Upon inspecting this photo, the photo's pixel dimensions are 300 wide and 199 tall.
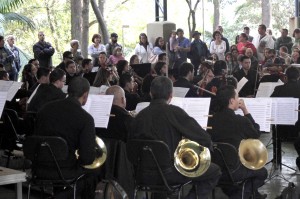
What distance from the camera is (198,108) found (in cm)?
709

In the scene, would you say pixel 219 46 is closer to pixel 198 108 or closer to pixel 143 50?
pixel 143 50

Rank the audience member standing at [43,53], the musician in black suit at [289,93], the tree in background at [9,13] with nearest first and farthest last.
→ the musician in black suit at [289,93]
the audience member standing at [43,53]
the tree in background at [9,13]

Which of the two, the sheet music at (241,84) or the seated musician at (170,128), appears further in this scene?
the sheet music at (241,84)

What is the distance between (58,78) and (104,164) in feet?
6.25

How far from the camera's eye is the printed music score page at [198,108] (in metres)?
7.02

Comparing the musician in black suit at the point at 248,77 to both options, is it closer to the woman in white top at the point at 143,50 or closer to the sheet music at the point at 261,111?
the sheet music at the point at 261,111

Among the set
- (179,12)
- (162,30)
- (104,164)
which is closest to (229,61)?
(162,30)

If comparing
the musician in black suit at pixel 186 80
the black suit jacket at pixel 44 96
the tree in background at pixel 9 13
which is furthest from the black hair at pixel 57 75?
the tree in background at pixel 9 13

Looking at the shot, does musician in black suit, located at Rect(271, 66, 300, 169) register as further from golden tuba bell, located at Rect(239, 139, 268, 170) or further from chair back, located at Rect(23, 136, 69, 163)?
chair back, located at Rect(23, 136, 69, 163)

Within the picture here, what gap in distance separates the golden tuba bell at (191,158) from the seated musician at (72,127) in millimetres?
818

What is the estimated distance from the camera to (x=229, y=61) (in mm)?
16281

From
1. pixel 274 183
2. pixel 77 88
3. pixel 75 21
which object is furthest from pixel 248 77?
pixel 75 21

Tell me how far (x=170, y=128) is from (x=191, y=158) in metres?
0.35

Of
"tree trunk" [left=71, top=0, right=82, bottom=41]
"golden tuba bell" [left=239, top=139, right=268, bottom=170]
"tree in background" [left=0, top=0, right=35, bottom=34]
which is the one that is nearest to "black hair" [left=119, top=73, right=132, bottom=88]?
"golden tuba bell" [left=239, top=139, right=268, bottom=170]
